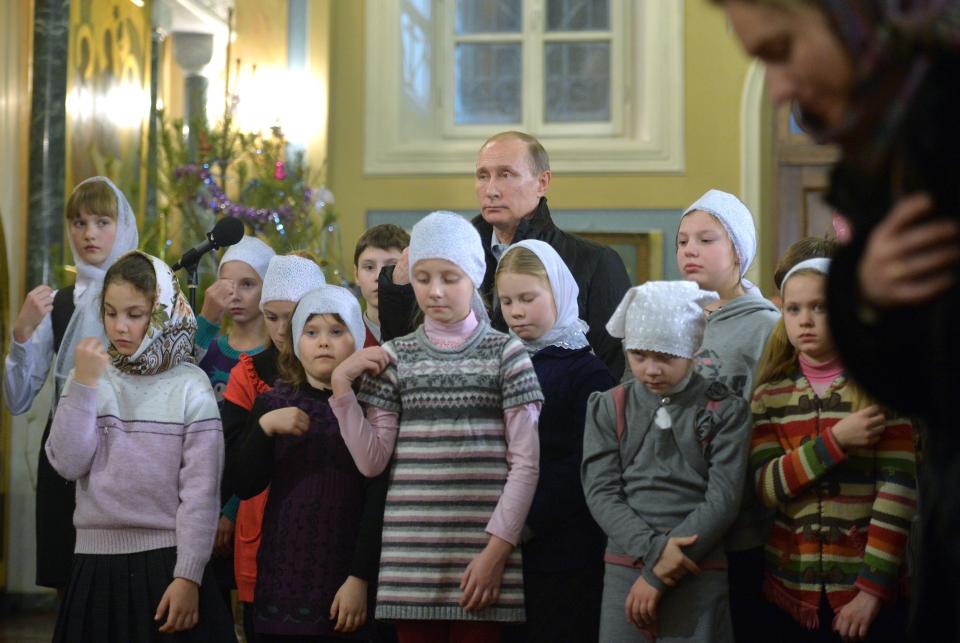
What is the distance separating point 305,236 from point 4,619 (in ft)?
7.52

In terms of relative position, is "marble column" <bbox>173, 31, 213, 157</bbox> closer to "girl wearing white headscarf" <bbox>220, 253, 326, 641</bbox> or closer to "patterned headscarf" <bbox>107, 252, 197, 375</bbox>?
"girl wearing white headscarf" <bbox>220, 253, 326, 641</bbox>

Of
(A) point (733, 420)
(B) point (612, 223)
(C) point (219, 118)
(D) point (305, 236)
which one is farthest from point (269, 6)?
(A) point (733, 420)

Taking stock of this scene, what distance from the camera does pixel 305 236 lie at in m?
6.36

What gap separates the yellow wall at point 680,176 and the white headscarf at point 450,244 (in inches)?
179

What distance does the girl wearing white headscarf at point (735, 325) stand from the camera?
113 inches

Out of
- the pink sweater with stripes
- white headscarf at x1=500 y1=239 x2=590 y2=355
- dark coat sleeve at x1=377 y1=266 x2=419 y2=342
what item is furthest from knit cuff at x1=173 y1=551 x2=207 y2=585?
white headscarf at x1=500 y1=239 x2=590 y2=355

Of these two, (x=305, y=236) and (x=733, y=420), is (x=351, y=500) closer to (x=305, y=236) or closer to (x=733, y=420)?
(x=733, y=420)

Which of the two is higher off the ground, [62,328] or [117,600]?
[62,328]

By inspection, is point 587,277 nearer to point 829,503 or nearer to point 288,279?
point 288,279

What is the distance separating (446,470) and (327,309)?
522 millimetres

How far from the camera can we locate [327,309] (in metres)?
3.03

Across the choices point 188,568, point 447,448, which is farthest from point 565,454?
point 188,568

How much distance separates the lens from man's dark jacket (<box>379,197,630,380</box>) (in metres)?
3.51

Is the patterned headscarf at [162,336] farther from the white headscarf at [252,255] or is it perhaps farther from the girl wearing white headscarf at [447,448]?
the white headscarf at [252,255]
